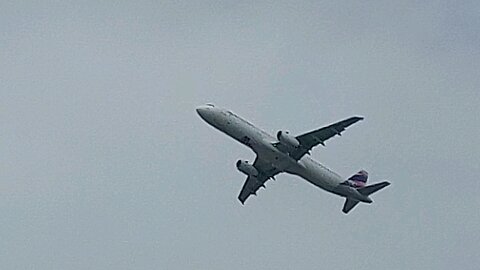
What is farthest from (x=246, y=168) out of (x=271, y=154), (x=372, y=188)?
(x=372, y=188)

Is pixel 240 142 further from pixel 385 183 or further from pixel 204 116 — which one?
pixel 385 183

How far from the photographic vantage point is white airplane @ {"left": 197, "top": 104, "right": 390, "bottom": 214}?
12925cm

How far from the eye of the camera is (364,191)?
136125 mm

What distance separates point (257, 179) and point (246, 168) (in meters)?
2.38

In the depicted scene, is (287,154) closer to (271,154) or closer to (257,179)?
(271,154)

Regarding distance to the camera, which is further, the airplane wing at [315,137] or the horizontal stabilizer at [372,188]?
the horizontal stabilizer at [372,188]

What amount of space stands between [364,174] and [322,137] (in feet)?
61.8

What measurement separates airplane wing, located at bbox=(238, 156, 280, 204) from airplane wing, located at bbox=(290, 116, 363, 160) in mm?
6907

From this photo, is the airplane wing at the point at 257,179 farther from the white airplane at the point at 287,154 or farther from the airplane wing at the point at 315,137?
the airplane wing at the point at 315,137

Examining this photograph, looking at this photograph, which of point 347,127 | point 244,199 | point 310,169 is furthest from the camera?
point 244,199

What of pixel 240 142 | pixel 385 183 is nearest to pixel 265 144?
pixel 240 142

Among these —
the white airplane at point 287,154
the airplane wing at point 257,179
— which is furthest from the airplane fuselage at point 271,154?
the airplane wing at point 257,179

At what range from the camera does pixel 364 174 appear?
5846 inches

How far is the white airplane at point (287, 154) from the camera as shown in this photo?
12925 centimetres
